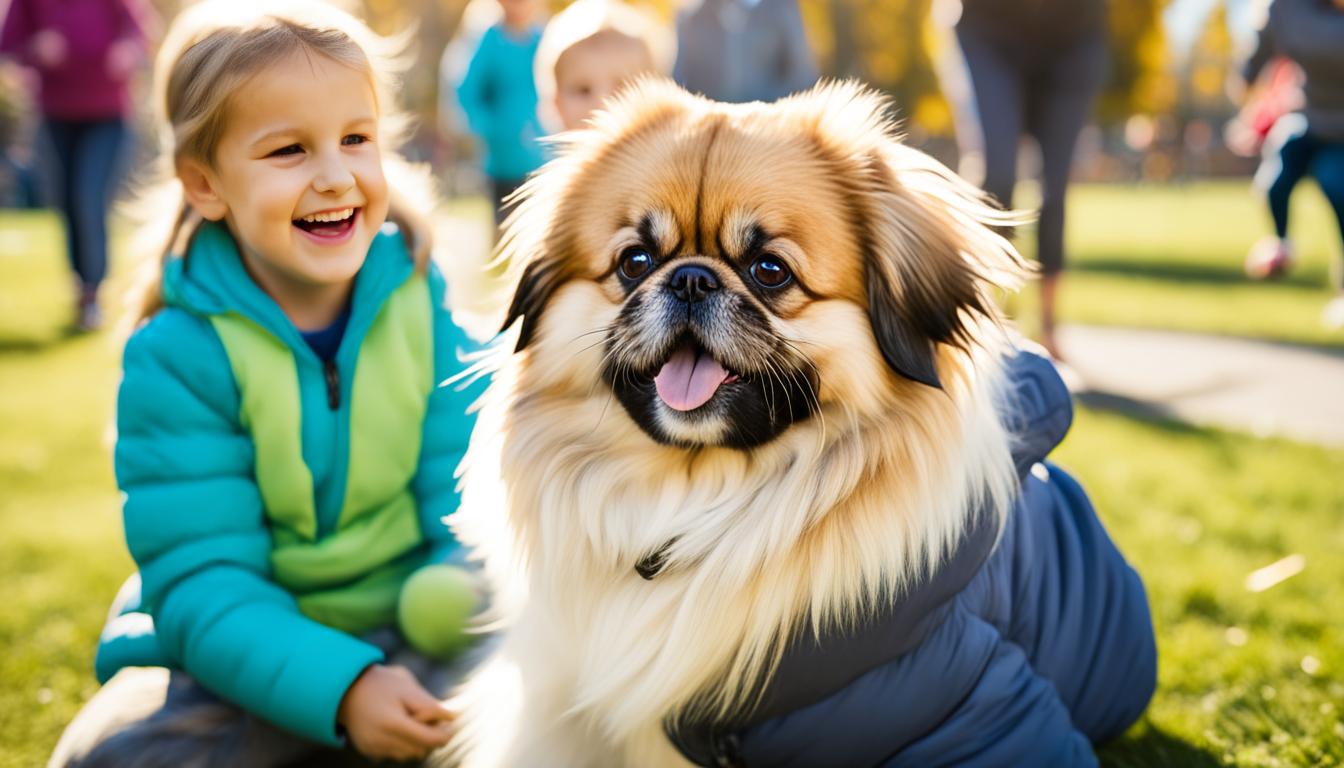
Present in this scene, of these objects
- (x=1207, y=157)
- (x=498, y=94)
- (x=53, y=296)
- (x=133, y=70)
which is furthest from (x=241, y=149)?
(x=1207, y=157)

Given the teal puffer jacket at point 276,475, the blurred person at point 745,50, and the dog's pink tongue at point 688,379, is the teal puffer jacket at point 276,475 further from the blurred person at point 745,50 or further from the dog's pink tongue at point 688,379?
the blurred person at point 745,50

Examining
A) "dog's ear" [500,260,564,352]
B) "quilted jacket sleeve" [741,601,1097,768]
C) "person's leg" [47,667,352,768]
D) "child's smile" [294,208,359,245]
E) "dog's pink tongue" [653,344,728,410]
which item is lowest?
"person's leg" [47,667,352,768]

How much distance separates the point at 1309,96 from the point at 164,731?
6.17 m

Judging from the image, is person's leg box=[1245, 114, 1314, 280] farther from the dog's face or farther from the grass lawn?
the dog's face

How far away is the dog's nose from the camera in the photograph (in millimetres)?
1961

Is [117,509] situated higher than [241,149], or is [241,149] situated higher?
[241,149]

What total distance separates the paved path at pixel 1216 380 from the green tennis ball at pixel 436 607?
3838 millimetres

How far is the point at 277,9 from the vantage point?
89.4 inches

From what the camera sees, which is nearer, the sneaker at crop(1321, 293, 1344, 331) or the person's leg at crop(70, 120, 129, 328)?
the sneaker at crop(1321, 293, 1344, 331)

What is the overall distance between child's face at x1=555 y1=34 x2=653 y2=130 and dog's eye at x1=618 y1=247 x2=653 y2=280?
1.81 meters

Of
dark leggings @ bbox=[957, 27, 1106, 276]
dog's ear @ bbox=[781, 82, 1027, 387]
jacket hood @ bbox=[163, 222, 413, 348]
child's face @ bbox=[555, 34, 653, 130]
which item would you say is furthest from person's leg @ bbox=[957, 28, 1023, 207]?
jacket hood @ bbox=[163, 222, 413, 348]

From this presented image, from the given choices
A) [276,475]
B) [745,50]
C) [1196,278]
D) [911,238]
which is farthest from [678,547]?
[1196,278]

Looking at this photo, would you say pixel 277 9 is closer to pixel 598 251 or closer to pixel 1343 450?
pixel 598 251

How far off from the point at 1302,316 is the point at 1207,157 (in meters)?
45.2
